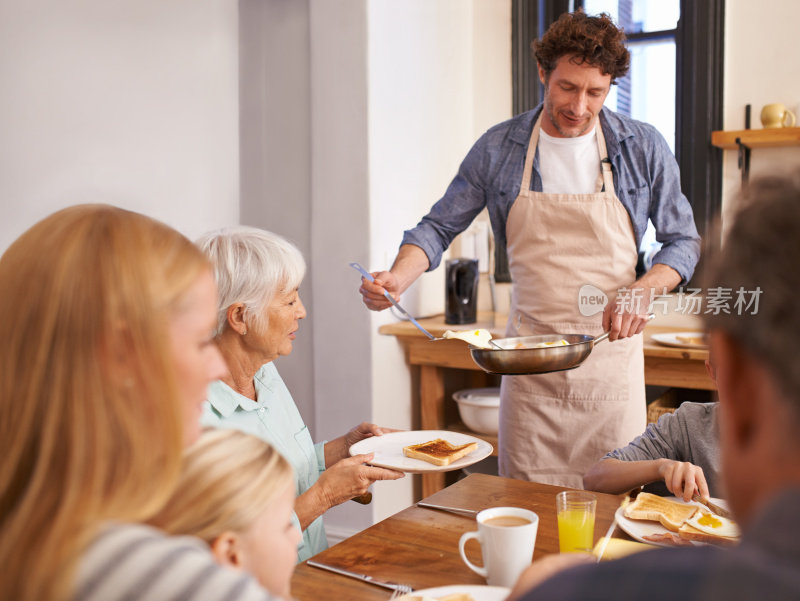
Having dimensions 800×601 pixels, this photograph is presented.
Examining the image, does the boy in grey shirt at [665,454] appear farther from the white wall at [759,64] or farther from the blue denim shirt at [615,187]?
the white wall at [759,64]

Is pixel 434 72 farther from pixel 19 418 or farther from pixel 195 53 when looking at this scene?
pixel 19 418

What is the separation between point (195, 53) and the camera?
2.77 meters

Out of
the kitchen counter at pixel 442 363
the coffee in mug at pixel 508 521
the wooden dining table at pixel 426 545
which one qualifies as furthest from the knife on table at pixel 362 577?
the kitchen counter at pixel 442 363

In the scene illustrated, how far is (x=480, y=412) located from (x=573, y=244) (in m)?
0.90

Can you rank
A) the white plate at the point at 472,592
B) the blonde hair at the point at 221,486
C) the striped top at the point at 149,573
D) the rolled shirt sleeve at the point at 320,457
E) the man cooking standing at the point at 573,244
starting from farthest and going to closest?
1. the man cooking standing at the point at 573,244
2. the rolled shirt sleeve at the point at 320,457
3. the white plate at the point at 472,592
4. the blonde hair at the point at 221,486
5. the striped top at the point at 149,573

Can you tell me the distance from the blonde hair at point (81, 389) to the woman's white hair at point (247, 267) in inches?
37.0

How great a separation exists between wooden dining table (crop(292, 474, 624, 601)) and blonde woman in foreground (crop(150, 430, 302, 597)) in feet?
1.02

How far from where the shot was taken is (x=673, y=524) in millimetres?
1253

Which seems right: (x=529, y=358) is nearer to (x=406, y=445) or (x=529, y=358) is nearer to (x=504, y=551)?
(x=406, y=445)

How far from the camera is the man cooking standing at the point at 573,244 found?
2.17 metres

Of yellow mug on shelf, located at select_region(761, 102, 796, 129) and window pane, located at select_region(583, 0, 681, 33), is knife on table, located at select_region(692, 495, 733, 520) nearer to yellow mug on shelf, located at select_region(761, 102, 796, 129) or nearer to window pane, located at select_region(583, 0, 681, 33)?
yellow mug on shelf, located at select_region(761, 102, 796, 129)

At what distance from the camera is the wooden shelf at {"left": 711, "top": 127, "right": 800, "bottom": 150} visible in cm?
285

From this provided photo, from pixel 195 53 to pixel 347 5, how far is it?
1.84ft

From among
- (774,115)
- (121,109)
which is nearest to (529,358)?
(121,109)
